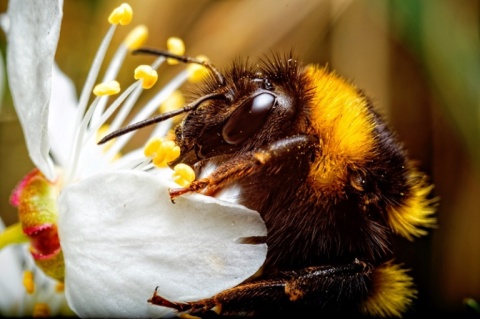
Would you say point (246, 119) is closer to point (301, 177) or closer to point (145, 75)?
point (301, 177)

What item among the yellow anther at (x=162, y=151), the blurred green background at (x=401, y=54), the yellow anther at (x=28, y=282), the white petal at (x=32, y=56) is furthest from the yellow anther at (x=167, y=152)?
the blurred green background at (x=401, y=54)

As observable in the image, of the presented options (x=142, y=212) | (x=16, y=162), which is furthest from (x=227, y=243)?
(x=16, y=162)

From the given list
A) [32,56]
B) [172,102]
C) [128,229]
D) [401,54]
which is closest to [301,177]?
[128,229]

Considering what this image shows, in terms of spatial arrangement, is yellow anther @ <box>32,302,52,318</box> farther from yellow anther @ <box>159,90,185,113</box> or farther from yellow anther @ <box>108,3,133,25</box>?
yellow anther @ <box>108,3,133,25</box>

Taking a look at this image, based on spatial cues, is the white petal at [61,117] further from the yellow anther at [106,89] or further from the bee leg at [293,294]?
the bee leg at [293,294]

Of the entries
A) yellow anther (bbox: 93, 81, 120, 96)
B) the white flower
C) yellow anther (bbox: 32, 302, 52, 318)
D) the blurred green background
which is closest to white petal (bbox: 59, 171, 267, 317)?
the white flower
